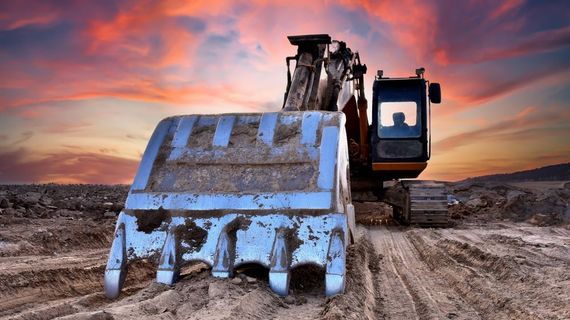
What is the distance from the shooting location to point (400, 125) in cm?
1127

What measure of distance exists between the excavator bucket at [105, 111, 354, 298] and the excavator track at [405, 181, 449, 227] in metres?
6.26

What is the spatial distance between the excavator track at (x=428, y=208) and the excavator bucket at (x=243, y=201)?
20.5 feet

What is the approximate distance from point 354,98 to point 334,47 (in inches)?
73.5

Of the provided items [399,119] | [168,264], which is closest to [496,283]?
[168,264]

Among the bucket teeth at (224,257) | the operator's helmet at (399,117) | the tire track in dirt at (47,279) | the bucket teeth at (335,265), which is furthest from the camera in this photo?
the operator's helmet at (399,117)

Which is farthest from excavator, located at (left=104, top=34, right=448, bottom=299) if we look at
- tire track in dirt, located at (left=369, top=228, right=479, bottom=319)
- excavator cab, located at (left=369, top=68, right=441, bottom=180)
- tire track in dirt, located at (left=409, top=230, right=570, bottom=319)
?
excavator cab, located at (left=369, top=68, right=441, bottom=180)

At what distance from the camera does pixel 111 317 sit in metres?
3.22

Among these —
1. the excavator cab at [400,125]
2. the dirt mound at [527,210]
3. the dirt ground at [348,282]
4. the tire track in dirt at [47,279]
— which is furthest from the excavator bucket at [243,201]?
the dirt mound at [527,210]

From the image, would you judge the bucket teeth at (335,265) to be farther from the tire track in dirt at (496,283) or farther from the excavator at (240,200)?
the tire track in dirt at (496,283)

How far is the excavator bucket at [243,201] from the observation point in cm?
418

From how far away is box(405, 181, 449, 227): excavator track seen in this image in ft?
36.2

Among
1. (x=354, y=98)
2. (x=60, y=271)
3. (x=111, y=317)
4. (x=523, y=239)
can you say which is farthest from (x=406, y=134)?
(x=111, y=317)

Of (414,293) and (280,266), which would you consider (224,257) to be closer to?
(280,266)

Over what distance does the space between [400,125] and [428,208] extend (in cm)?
175
